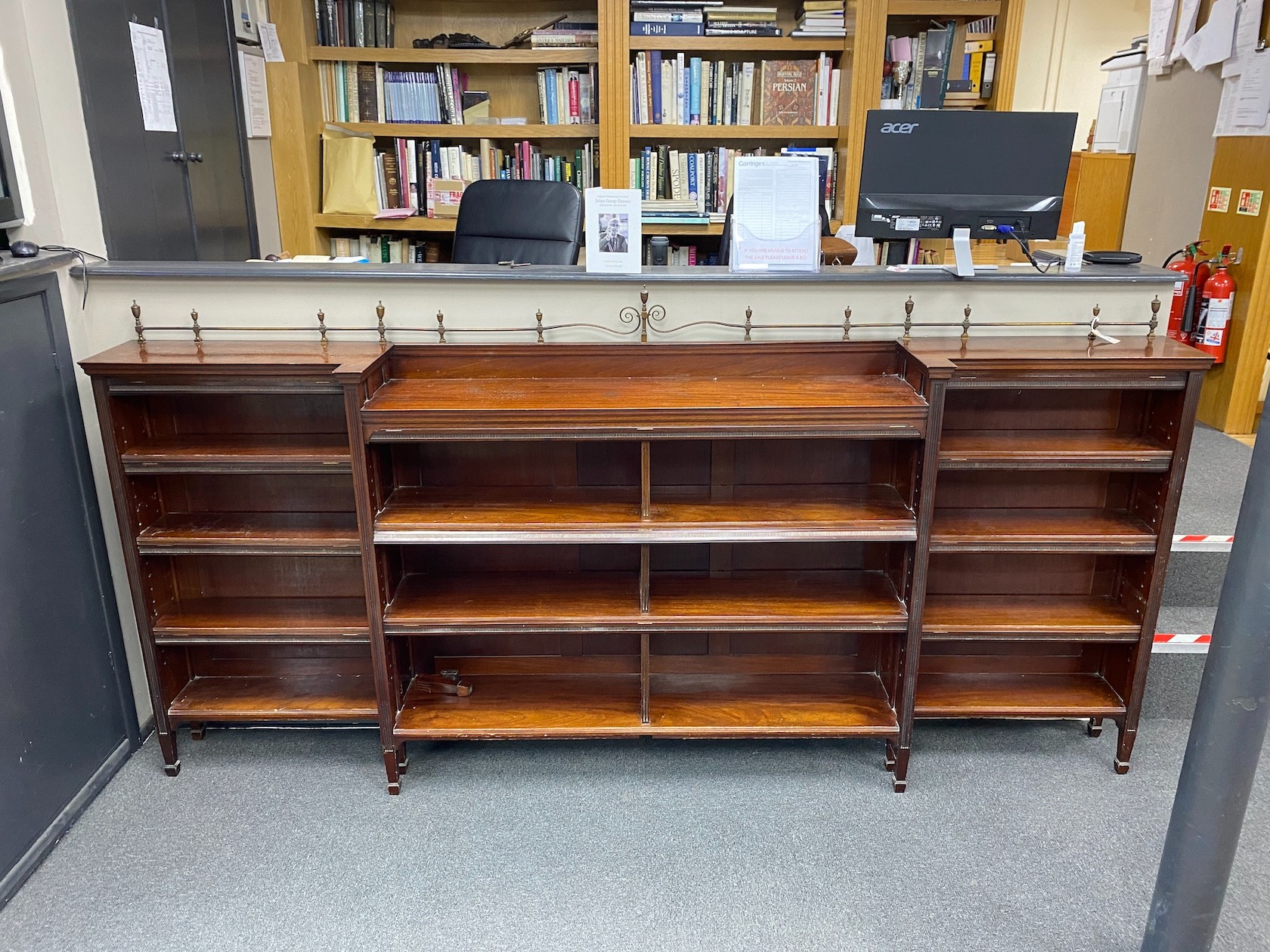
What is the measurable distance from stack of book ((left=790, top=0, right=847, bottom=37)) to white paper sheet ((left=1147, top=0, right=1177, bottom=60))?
150 cm

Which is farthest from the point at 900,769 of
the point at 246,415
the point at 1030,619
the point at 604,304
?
the point at 246,415

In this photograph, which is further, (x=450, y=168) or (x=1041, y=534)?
(x=450, y=168)

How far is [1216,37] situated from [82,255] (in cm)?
432

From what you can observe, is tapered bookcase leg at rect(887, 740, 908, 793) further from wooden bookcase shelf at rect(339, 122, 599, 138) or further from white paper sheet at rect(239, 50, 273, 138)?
white paper sheet at rect(239, 50, 273, 138)

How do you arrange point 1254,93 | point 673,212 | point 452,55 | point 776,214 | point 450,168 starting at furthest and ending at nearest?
point 450,168 → point 673,212 → point 452,55 → point 1254,93 → point 776,214

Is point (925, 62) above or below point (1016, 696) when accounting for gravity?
above

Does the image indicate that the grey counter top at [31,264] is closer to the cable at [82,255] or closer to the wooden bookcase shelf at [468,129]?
the cable at [82,255]

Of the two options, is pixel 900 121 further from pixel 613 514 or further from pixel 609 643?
pixel 609 643

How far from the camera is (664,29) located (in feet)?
13.5

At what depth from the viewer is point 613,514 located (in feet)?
7.15

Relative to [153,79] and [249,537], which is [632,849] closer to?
[249,537]

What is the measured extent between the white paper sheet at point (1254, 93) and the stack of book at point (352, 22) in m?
3.63

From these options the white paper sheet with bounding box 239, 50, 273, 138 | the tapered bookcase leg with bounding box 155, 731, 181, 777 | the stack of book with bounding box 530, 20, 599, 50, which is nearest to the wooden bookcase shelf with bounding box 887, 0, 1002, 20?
the stack of book with bounding box 530, 20, 599, 50

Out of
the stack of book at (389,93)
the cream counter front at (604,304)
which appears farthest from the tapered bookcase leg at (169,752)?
the stack of book at (389,93)
